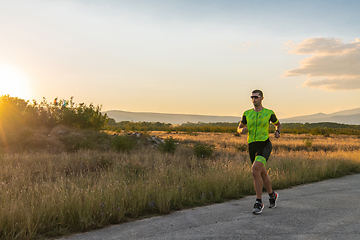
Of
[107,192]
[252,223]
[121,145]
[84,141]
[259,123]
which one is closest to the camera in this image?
[252,223]

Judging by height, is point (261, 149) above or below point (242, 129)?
below

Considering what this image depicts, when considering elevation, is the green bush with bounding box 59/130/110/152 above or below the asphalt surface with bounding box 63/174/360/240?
above

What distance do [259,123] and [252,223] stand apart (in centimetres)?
207

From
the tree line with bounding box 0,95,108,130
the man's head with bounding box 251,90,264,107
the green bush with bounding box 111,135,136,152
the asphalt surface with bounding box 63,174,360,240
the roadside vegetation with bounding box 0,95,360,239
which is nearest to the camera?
the asphalt surface with bounding box 63,174,360,240

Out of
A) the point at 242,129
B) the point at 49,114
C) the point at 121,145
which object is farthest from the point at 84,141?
the point at 242,129

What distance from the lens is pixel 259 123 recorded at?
618 centimetres

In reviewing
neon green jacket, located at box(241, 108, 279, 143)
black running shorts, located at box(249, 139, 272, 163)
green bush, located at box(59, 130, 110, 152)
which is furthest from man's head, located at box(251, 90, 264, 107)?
green bush, located at box(59, 130, 110, 152)

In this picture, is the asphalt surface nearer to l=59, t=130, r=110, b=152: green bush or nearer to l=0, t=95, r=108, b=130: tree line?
l=59, t=130, r=110, b=152: green bush

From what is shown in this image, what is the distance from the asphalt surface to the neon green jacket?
1648 millimetres

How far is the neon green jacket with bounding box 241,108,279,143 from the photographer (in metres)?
6.17

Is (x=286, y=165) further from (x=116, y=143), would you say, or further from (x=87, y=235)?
(x=116, y=143)

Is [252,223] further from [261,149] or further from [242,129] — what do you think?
[242,129]

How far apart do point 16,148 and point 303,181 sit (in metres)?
17.8

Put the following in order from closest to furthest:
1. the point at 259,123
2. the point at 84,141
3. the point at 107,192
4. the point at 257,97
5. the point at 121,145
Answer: the point at 259,123 < the point at 257,97 < the point at 107,192 < the point at 121,145 < the point at 84,141
